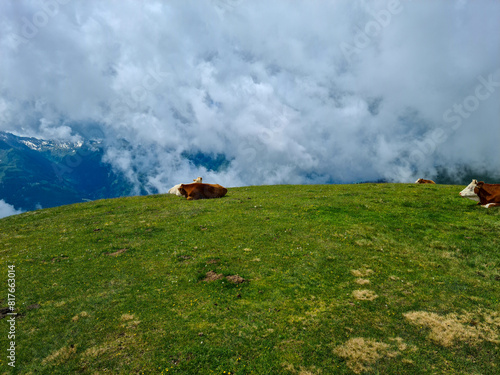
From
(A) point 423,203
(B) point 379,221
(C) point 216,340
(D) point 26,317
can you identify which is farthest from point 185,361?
(A) point 423,203

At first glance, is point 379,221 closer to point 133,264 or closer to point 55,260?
point 133,264

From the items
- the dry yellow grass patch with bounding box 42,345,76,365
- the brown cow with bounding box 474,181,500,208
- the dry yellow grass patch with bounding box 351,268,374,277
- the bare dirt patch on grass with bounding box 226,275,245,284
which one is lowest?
the dry yellow grass patch with bounding box 42,345,76,365

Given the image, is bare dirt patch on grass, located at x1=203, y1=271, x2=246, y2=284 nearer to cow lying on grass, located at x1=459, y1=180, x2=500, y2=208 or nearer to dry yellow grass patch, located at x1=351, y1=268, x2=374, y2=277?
dry yellow grass patch, located at x1=351, y1=268, x2=374, y2=277

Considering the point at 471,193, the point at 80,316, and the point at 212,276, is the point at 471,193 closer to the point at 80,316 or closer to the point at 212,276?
the point at 212,276

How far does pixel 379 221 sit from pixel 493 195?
12.0 metres

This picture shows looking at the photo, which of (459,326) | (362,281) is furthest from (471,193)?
(459,326)

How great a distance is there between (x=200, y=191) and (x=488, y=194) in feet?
94.8

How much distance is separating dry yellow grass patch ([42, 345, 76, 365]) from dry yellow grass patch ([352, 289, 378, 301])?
1116cm

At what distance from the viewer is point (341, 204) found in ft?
82.7

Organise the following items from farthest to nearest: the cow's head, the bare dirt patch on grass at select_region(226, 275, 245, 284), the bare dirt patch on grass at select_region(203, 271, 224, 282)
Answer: the cow's head < the bare dirt patch on grass at select_region(203, 271, 224, 282) < the bare dirt patch on grass at select_region(226, 275, 245, 284)

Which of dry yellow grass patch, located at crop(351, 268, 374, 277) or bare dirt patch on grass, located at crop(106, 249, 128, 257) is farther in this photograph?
bare dirt patch on grass, located at crop(106, 249, 128, 257)

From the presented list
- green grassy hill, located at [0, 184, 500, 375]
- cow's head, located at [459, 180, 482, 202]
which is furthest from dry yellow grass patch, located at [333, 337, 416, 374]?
cow's head, located at [459, 180, 482, 202]

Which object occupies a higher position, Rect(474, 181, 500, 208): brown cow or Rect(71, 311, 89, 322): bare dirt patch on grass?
Rect(474, 181, 500, 208): brown cow

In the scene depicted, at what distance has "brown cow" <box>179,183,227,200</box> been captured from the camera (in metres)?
31.5
